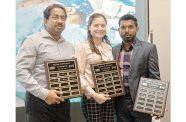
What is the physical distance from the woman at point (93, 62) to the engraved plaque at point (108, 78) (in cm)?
5

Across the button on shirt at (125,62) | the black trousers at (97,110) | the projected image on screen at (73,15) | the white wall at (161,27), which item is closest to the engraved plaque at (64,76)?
the black trousers at (97,110)

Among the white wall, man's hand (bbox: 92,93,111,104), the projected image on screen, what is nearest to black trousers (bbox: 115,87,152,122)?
man's hand (bbox: 92,93,111,104)

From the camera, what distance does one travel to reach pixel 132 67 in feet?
6.50

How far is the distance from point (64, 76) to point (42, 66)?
0.16 metres

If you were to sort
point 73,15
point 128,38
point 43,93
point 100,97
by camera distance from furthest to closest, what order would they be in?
point 73,15 < point 128,38 < point 100,97 < point 43,93

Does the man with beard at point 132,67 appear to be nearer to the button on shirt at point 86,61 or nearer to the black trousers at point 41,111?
the button on shirt at point 86,61

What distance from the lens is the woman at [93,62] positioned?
78.3 inches

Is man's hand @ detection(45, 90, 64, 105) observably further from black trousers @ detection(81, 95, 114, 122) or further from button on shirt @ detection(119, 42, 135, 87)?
button on shirt @ detection(119, 42, 135, 87)

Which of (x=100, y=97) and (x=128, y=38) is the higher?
(x=128, y=38)

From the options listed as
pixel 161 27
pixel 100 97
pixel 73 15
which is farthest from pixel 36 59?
pixel 161 27

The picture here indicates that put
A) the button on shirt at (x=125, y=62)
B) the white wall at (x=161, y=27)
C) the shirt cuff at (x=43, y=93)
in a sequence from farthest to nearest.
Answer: the white wall at (x=161, y=27) < the button on shirt at (x=125, y=62) < the shirt cuff at (x=43, y=93)

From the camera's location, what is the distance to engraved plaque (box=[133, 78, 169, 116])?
1936mm

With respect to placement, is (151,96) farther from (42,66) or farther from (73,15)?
(73,15)

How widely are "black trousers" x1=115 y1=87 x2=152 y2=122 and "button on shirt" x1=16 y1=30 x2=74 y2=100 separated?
51 centimetres
